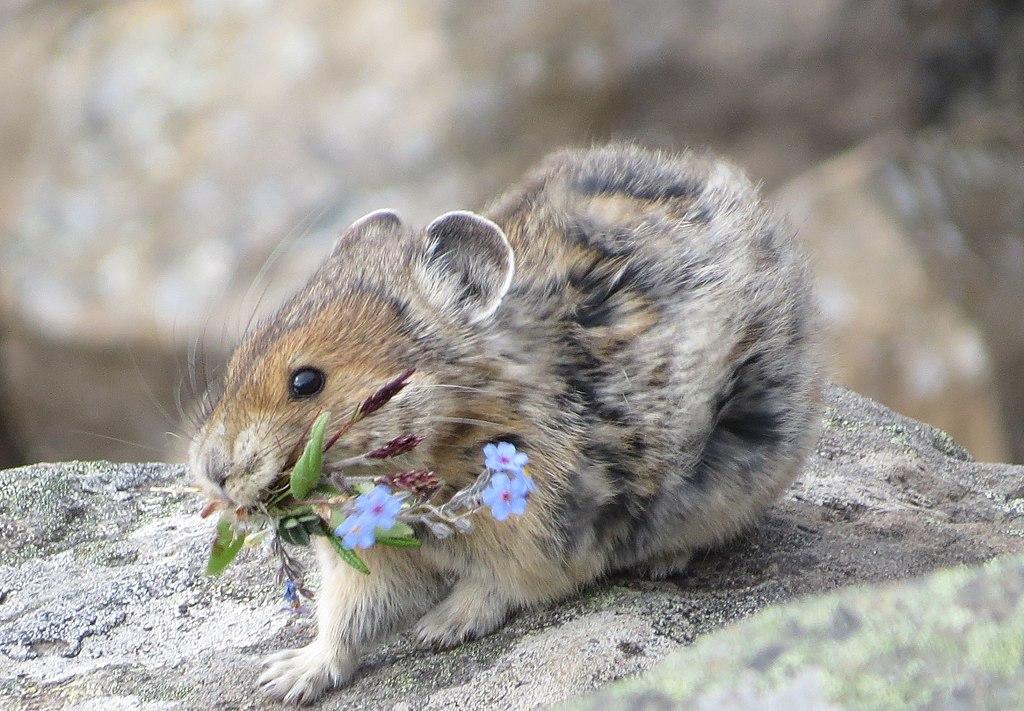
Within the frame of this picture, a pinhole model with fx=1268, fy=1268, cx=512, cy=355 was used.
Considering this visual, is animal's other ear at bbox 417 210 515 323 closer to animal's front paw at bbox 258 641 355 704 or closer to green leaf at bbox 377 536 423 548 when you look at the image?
green leaf at bbox 377 536 423 548

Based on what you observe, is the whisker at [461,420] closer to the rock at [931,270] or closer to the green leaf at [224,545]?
the green leaf at [224,545]

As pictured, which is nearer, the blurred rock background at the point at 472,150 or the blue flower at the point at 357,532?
the blue flower at the point at 357,532

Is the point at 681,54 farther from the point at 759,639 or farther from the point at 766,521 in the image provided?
the point at 759,639

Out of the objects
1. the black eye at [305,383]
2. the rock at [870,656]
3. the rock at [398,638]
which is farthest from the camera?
the rock at [398,638]

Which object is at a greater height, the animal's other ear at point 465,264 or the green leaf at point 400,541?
the animal's other ear at point 465,264

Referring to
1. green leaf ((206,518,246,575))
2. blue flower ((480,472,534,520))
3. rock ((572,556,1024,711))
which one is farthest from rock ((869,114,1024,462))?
rock ((572,556,1024,711))

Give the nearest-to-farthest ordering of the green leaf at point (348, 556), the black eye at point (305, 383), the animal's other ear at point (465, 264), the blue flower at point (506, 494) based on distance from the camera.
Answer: the blue flower at point (506, 494), the green leaf at point (348, 556), the black eye at point (305, 383), the animal's other ear at point (465, 264)

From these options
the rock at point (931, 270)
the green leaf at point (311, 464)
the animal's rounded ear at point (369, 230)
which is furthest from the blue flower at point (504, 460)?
the rock at point (931, 270)
